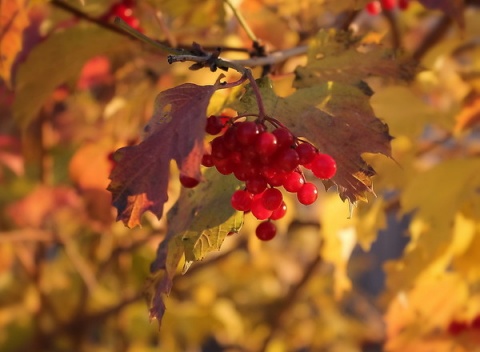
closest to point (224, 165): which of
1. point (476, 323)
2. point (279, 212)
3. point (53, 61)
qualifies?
point (279, 212)

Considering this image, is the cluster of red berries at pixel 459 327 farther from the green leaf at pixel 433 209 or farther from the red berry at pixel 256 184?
the red berry at pixel 256 184

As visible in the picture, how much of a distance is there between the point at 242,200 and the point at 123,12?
24.2 inches

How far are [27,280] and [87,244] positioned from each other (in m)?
0.27

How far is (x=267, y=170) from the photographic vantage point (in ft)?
2.15

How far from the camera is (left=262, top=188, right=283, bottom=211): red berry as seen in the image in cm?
68

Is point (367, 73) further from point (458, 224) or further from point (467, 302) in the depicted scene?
point (467, 302)

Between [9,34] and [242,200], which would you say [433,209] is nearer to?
[242,200]

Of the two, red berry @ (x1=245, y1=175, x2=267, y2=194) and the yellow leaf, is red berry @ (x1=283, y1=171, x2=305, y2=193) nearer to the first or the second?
red berry @ (x1=245, y1=175, x2=267, y2=194)

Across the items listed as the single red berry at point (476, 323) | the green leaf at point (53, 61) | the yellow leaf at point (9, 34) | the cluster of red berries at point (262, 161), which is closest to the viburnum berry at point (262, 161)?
the cluster of red berries at point (262, 161)

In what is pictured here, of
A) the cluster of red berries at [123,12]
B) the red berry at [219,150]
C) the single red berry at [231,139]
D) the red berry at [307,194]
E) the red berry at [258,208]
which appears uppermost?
the single red berry at [231,139]

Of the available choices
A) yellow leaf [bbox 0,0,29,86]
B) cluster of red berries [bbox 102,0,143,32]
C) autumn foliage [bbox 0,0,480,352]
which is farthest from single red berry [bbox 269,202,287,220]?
cluster of red berries [bbox 102,0,143,32]

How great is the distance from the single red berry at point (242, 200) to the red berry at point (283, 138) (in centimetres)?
8

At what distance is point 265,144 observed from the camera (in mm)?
Answer: 616

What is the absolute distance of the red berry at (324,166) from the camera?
0.66 meters
